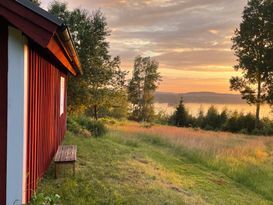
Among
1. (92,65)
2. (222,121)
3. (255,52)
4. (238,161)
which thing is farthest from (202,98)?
(238,161)

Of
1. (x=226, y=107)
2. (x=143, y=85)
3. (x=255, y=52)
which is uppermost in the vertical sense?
(x=255, y=52)

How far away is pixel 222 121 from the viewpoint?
3662cm

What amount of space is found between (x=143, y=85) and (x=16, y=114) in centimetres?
5098

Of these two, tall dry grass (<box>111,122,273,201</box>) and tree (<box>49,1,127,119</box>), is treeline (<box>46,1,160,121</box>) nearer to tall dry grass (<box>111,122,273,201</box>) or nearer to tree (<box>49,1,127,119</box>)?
tree (<box>49,1,127,119</box>)

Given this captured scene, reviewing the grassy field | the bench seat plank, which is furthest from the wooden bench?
the grassy field

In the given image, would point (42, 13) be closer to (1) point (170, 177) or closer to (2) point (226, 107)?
(1) point (170, 177)

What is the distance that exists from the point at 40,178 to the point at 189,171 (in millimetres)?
5761

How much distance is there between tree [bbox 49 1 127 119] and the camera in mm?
24266

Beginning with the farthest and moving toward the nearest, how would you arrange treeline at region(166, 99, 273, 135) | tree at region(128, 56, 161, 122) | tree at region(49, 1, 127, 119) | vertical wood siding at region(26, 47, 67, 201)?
tree at region(128, 56, 161, 122) → treeline at region(166, 99, 273, 135) → tree at region(49, 1, 127, 119) → vertical wood siding at region(26, 47, 67, 201)

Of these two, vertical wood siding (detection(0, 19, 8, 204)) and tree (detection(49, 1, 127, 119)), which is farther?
tree (detection(49, 1, 127, 119))

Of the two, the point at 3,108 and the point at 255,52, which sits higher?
the point at 255,52

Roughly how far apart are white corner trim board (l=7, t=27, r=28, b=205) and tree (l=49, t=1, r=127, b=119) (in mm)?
19398

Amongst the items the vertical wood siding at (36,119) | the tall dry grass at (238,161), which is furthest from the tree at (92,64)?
the vertical wood siding at (36,119)

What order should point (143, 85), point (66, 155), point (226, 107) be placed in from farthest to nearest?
point (143, 85) → point (226, 107) → point (66, 155)
